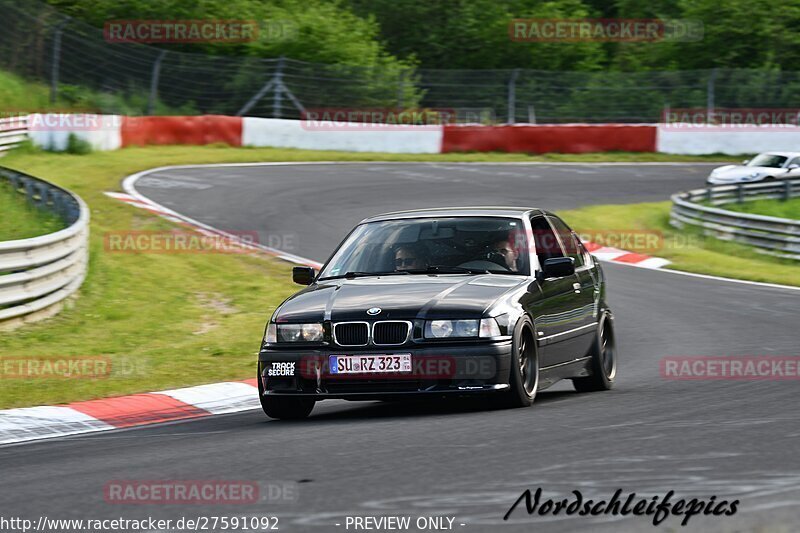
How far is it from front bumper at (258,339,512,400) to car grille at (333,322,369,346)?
47 mm

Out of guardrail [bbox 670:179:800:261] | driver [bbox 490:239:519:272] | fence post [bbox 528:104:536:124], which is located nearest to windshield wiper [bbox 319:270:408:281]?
driver [bbox 490:239:519:272]

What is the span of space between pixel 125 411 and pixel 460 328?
119 inches

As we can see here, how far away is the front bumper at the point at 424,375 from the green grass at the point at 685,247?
39.5 feet

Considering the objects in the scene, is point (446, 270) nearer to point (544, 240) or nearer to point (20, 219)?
point (544, 240)

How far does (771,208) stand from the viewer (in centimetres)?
2623

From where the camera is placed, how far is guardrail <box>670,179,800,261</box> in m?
21.6

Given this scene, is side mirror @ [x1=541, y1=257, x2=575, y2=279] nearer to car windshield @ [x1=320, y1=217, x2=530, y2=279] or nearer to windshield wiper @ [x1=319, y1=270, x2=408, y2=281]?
car windshield @ [x1=320, y1=217, x2=530, y2=279]

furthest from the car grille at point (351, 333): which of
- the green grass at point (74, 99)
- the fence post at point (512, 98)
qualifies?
the fence post at point (512, 98)

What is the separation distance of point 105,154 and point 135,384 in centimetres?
1728

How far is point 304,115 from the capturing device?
33.3 metres

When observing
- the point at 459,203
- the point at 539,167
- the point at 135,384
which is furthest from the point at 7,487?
the point at 539,167

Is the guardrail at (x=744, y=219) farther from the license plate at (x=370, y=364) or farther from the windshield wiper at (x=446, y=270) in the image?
the license plate at (x=370, y=364)

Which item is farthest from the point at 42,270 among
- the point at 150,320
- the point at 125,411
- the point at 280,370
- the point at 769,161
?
the point at 769,161

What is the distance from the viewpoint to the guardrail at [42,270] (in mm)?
12164
